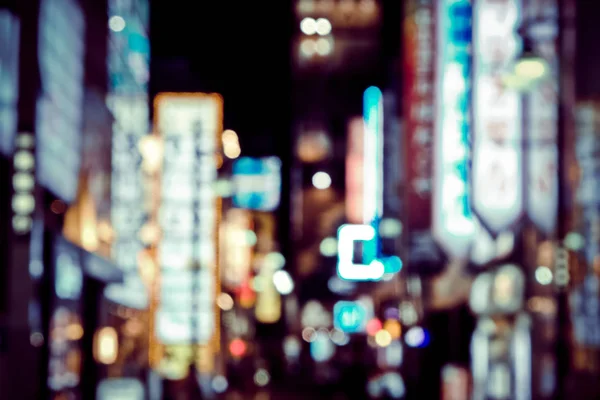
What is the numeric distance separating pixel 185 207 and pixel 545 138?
1176cm

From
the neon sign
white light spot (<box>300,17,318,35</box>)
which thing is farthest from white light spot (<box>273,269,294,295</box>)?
the neon sign

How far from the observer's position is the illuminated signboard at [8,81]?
11.2m

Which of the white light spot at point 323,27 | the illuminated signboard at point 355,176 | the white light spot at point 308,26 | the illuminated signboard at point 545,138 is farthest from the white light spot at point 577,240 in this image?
the white light spot at point 323,27

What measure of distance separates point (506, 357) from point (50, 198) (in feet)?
42.1

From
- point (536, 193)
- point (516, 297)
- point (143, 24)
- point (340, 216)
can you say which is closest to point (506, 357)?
point (516, 297)

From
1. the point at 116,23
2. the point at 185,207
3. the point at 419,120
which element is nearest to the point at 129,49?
the point at 116,23

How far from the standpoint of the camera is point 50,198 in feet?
40.1

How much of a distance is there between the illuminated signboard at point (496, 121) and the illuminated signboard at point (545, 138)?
23 centimetres

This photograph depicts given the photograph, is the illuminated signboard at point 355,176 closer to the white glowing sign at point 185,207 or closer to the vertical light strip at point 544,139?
the white glowing sign at point 185,207

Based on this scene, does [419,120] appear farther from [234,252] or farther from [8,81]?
[234,252]

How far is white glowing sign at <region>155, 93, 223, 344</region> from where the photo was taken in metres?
24.2

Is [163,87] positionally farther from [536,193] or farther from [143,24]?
[536,193]

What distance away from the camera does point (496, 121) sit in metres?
15.7

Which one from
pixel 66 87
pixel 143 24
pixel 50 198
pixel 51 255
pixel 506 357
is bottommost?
pixel 506 357
